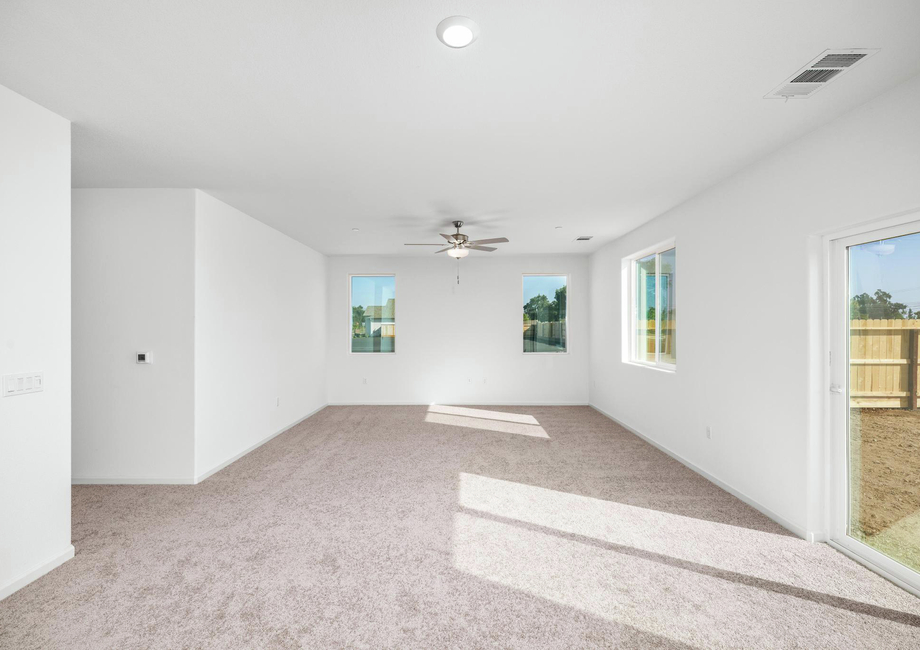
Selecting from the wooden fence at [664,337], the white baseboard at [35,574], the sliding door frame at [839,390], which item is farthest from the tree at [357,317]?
the sliding door frame at [839,390]

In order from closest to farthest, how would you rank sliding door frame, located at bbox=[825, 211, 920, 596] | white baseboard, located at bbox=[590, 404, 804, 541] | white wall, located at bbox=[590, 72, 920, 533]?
white wall, located at bbox=[590, 72, 920, 533] → sliding door frame, located at bbox=[825, 211, 920, 596] → white baseboard, located at bbox=[590, 404, 804, 541]

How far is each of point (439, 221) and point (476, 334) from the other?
300 cm

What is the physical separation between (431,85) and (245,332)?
3628 millimetres

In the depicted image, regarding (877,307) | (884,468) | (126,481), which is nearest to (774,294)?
(877,307)

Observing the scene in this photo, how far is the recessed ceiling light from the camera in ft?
5.69

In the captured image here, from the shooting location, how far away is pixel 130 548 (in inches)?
106

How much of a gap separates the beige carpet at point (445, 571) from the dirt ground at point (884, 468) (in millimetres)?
297

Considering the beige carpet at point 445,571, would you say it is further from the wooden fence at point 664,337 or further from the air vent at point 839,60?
the air vent at point 839,60

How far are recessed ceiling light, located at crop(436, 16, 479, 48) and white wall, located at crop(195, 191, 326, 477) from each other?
3083 millimetres

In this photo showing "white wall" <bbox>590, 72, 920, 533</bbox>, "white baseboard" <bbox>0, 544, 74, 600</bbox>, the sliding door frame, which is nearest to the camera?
"white baseboard" <bbox>0, 544, 74, 600</bbox>

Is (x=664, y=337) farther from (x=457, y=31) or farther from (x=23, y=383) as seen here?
(x=23, y=383)

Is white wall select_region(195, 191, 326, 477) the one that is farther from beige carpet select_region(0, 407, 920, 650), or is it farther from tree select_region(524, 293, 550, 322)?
tree select_region(524, 293, 550, 322)

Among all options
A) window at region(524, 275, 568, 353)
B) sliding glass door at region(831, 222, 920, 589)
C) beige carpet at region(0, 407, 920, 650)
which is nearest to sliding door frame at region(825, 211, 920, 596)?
sliding glass door at region(831, 222, 920, 589)

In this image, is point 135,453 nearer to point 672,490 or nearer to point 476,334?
point 672,490
